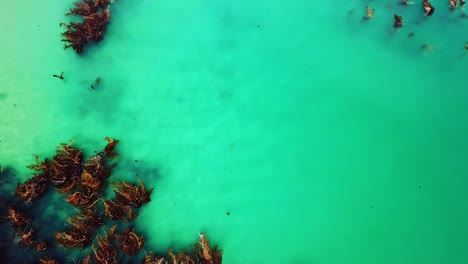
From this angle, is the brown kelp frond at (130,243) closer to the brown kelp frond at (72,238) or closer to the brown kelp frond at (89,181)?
the brown kelp frond at (72,238)

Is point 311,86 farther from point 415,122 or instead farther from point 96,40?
point 96,40

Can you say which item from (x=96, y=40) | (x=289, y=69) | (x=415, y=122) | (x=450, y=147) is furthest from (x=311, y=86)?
(x=96, y=40)

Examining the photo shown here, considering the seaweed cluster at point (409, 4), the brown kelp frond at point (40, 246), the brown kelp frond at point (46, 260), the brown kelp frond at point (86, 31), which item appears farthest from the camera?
the seaweed cluster at point (409, 4)

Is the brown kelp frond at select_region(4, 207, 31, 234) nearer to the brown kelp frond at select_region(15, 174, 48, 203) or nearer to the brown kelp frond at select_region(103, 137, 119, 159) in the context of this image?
the brown kelp frond at select_region(15, 174, 48, 203)

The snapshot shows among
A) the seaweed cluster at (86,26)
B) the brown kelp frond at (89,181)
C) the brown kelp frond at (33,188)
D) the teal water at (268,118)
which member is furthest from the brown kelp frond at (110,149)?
the seaweed cluster at (86,26)

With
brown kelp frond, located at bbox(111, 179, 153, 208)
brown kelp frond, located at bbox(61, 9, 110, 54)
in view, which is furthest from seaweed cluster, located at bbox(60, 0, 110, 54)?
brown kelp frond, located at bbox(111, 179, 153, 208)

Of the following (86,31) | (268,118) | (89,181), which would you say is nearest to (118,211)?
(89,181)

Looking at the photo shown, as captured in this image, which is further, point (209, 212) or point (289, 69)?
point (289, 69)
